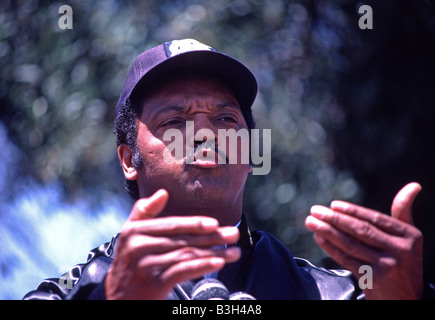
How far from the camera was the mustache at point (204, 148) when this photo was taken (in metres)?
2.78

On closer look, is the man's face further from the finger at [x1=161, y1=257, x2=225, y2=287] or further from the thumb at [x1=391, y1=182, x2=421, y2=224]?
the thumb at [x1=391, y1=182, x2=421, y2=224]

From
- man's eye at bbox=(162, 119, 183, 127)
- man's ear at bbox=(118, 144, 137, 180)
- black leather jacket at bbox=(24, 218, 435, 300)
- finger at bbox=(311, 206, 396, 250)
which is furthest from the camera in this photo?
man's ear at bbox=(118, 144, 137, 180)

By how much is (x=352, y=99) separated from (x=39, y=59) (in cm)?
315

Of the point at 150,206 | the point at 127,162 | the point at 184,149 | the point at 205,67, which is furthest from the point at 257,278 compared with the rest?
the point at 205,67

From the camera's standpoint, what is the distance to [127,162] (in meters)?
3.32

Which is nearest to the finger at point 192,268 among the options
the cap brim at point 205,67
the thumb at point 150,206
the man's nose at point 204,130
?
the thumb at point 150,206

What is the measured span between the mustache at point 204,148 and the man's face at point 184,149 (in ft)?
0.08

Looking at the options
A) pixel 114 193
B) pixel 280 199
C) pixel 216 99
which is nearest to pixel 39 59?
pixel 114 193

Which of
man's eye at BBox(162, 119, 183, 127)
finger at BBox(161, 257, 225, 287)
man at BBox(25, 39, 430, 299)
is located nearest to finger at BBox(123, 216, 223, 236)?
man at BBox(25, 39, 430, 299)

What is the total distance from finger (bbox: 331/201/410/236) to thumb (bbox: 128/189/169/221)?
0.65 m

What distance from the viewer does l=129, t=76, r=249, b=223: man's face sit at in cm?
278

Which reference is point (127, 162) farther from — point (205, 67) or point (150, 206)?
point (150, 206)

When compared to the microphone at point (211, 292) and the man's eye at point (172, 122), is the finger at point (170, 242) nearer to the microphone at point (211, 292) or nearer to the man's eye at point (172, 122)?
the microphone at point (211, 292)

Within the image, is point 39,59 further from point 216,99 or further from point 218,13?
point 216,99
